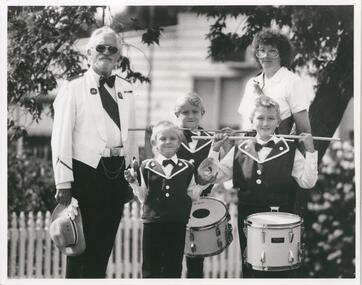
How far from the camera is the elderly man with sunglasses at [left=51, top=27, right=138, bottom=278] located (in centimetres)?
304

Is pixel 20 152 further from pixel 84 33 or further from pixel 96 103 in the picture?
pixel 96 103

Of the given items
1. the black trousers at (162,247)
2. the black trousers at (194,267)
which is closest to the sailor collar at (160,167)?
the black trousers at (162,247)

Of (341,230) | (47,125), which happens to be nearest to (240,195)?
(341,230)

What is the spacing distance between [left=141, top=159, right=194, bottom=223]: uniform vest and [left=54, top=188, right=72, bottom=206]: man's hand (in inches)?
12.8

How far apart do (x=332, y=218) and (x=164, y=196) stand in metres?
2.27

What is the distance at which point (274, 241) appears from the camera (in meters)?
3.03

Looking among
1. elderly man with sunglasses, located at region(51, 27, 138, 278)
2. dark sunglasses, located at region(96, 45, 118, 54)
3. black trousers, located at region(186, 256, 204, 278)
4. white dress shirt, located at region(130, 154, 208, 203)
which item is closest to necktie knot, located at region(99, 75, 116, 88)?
elderly man with sunglasses, located at region(51, 27, 138, 278)

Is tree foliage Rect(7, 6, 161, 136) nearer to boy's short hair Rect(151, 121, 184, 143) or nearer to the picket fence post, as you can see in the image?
boy's short hair Rect(151, 121, 184, 143)

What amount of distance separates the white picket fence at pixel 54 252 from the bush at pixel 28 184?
8 centimetres

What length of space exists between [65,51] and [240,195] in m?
1.30

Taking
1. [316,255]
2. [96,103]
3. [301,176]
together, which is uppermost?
[96,103]

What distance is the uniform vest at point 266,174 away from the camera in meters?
3.13

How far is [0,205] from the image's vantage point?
11.2ft

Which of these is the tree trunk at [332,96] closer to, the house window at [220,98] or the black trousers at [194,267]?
the black trousers at [194,267]
